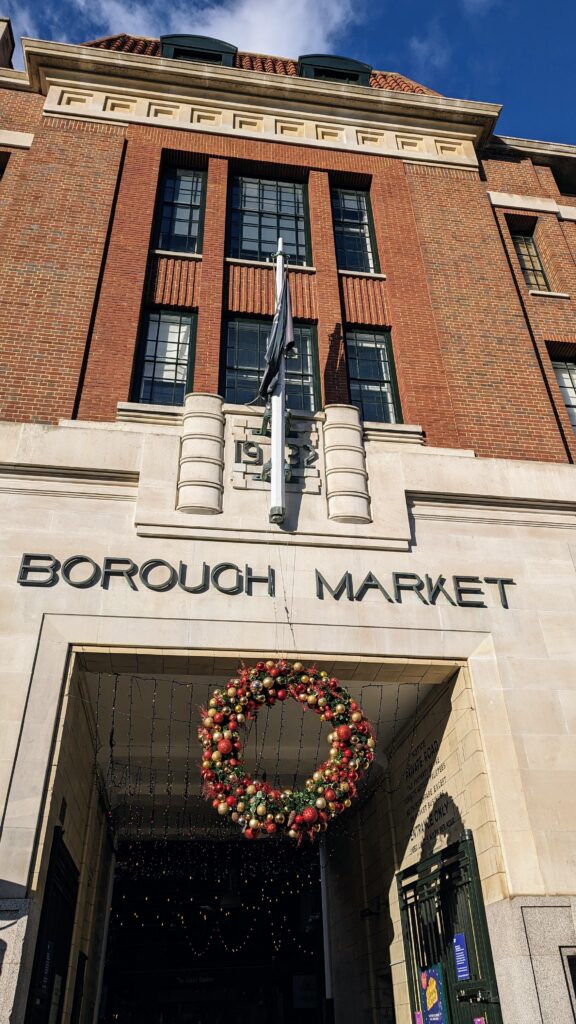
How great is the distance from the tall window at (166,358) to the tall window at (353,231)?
366 centimetres

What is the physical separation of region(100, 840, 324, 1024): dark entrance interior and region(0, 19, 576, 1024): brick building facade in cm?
283

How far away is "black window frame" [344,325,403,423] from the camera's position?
1320 centimetres

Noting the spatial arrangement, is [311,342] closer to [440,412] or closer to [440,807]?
[440,412]

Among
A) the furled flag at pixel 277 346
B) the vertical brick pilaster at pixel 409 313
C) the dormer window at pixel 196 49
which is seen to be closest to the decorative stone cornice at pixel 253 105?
the vertical brick pilaster at pixel 409 313

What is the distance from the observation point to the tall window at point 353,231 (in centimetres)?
1538

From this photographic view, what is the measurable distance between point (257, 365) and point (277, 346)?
226 centimetres

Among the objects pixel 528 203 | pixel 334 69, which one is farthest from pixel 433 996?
pixel 334 69

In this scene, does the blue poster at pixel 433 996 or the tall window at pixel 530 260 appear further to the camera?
the tall window at pixel 530 260

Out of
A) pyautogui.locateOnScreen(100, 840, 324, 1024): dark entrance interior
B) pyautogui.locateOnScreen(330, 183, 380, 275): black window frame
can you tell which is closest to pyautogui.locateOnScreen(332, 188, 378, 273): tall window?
pyautogui.locateOnScreen(330, 183, 380, 275): black window frame

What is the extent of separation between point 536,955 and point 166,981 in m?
15.5

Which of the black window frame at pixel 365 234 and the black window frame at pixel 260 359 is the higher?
the black window frame at pixel 365 234

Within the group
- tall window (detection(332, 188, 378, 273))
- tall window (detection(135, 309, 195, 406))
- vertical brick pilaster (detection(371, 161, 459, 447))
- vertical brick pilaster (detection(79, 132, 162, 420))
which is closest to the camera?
vertical brick pilaster (detection(79, 132, 162, 420))

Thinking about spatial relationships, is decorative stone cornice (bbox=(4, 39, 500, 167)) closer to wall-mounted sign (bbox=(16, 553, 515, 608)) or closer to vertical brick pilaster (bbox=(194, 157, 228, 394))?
vertical brick pilaster (bbox=(194, 157, 228, 394))

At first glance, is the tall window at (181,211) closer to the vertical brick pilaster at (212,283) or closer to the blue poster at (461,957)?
the vertical brick pilaster at (212,283)
